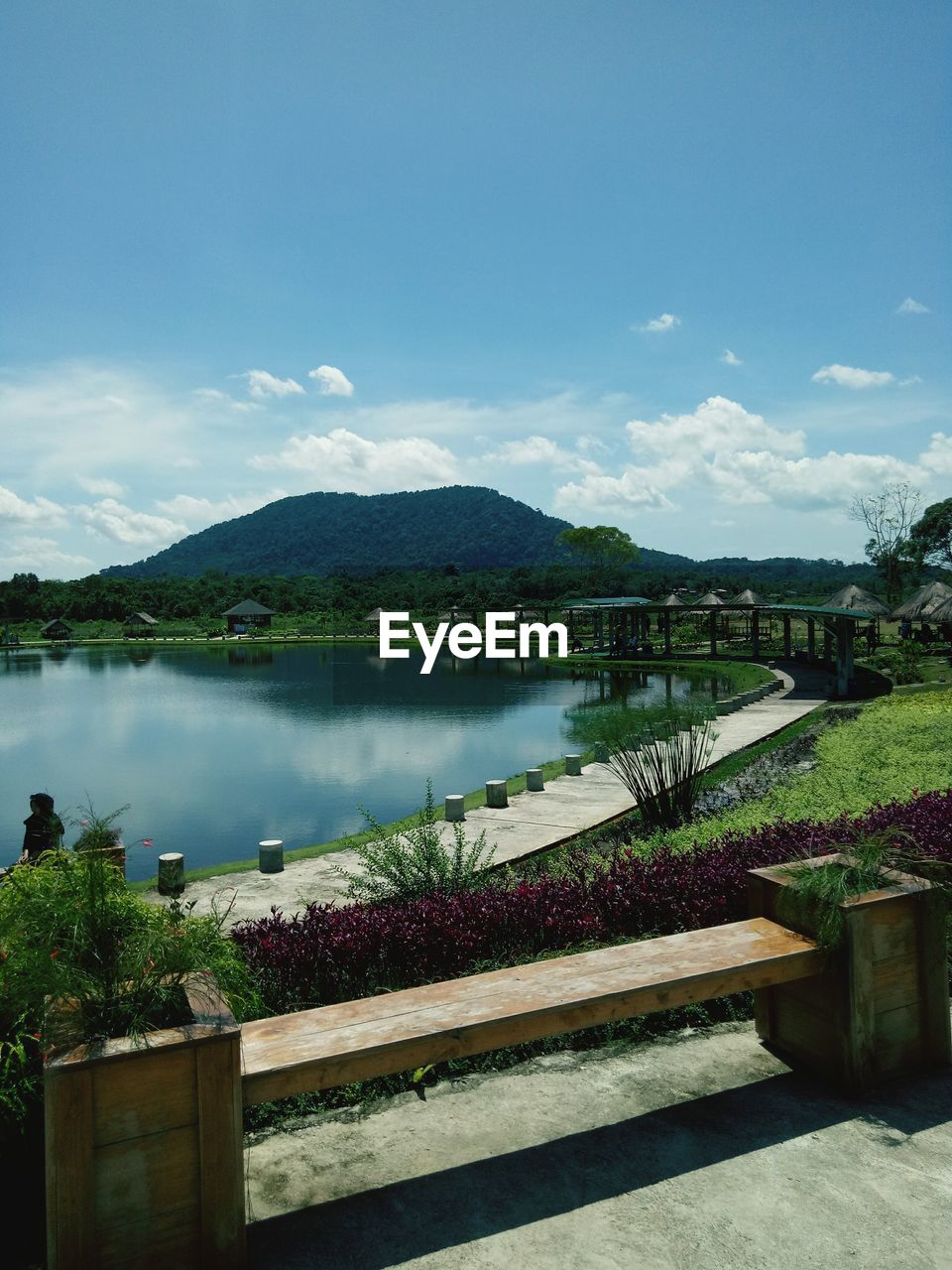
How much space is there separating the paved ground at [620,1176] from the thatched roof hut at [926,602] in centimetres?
3079

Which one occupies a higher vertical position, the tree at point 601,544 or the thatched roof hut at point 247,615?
the tree at point 601,544

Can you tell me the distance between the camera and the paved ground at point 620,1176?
252cm

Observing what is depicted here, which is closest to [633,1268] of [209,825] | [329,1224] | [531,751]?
[329,1224]

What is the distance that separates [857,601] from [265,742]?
1932 centimetres

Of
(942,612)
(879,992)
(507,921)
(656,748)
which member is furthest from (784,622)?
(879,992)

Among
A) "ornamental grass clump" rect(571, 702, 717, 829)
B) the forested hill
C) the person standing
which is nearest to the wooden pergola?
"ornamental grass clump" rect(571, 702, 717, 829)

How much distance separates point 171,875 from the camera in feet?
30.1

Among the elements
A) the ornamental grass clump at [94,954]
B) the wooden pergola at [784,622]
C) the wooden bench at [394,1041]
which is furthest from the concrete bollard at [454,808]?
the wooden pergola at [784,622]

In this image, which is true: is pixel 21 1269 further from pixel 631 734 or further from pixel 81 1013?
pixel 631 734

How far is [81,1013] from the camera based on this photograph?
2455 millimetres

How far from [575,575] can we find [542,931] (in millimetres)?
97078

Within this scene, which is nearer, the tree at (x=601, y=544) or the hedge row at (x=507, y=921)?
the hedge row at (x=507, y=921)

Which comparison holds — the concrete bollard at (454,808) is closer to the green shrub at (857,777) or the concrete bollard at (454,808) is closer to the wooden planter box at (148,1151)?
the green shrub at (857,777)

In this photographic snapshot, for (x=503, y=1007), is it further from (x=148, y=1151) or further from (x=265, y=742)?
(x=265, y=742)
